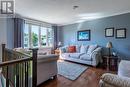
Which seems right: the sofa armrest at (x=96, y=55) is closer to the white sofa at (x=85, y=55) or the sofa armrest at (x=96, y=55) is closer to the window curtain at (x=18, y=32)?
the white sofa at (x=85, y=55)

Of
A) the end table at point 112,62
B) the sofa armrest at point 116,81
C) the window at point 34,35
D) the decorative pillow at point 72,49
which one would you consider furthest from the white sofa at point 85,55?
the sofa armrest at point 116,81

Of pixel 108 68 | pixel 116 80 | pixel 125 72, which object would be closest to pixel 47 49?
pixel 108 68

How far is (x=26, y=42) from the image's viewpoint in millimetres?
6141

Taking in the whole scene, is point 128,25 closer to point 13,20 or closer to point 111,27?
point 111,27

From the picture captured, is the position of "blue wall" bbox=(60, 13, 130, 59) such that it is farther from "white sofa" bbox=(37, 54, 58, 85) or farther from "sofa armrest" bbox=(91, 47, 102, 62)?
"white sofa" bbox=(37, 54, 58, 85)

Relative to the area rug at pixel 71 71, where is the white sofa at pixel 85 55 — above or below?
above

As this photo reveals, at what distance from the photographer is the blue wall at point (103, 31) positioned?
4.75 m

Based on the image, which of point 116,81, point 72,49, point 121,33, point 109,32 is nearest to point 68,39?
point 72,49

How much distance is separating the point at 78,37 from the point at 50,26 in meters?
2.15

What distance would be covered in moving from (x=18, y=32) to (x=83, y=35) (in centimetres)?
346

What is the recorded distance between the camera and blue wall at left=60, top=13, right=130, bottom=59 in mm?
4750

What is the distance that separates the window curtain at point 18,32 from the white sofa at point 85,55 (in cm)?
239

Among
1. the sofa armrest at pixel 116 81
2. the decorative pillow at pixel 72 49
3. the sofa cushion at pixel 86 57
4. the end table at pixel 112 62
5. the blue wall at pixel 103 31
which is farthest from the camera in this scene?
the decorative pillow at pixel 72 49

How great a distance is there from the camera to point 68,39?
24.6 feet
